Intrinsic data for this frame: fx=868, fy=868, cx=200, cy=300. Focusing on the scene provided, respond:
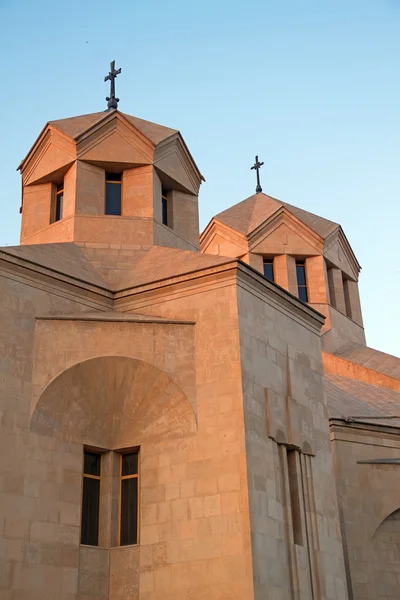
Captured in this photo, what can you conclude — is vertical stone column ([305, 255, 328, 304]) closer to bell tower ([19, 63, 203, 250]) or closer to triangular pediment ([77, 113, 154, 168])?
bell tower ([19, 63, 203, 250])

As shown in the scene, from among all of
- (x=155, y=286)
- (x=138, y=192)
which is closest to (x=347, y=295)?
(x=138, y=192)

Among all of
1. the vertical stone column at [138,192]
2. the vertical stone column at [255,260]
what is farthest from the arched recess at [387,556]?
the vertical stone column at [255,260]

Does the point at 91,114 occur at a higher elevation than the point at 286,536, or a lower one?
higher

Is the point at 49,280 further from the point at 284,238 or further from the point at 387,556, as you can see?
the point at 284,238

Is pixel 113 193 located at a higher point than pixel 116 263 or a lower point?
higher

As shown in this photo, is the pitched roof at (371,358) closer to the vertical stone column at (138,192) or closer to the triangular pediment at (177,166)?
the triangular pediment at (177,166)

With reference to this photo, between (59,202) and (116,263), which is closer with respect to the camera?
(116,263)

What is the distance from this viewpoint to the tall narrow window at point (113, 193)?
20375 millimetres

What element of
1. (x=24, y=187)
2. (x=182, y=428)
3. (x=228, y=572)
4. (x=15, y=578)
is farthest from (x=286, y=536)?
(x=24, y=187)

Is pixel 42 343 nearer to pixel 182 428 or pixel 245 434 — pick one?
pixel 182 428

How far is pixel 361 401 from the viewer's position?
24328mm

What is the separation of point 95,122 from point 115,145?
745mm

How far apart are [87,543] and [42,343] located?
3633 mm

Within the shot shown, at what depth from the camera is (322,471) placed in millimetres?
17156
